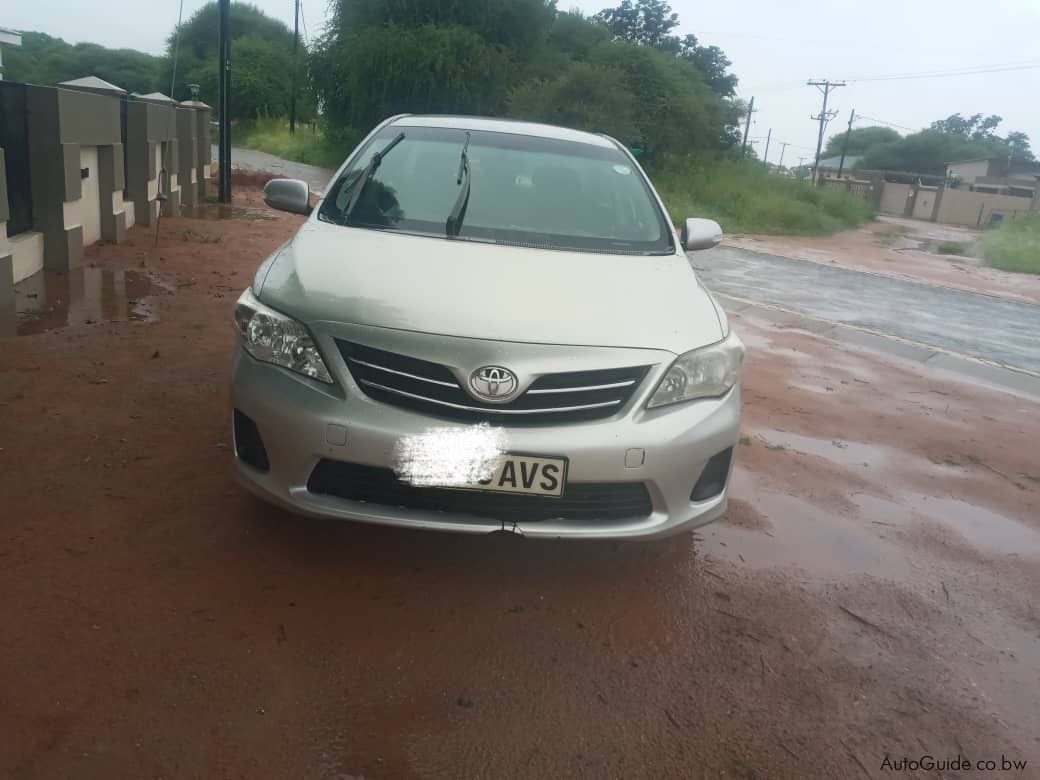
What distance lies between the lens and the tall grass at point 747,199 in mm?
27922

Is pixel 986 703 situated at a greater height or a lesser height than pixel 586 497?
lesser

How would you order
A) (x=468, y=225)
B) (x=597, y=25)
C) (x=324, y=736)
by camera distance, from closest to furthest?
(x=324, y=736) → (x=468, y=225) → (x=597, y=25)

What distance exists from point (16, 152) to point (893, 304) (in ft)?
34.0

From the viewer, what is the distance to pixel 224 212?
14109 millimetres

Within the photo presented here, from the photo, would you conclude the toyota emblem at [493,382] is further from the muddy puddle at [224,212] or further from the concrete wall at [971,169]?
the concrete wall at [971,169]

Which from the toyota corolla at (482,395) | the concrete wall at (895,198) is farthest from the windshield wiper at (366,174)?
the concrete wall at (895,198)

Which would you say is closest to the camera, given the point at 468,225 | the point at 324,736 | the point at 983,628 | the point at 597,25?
the point at 324,736

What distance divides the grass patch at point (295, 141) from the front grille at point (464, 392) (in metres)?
32.5

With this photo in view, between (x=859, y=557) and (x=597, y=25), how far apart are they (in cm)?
4380

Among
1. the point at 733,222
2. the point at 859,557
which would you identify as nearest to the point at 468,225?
the point at 859,557

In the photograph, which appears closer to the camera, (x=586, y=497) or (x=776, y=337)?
(x=586, y=497)

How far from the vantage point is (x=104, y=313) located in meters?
6.43

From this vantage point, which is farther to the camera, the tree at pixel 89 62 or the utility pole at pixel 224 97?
the tree at pixel 89 62

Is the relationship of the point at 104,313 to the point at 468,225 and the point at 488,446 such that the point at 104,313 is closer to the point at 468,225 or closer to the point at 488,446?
the point at 468,225
